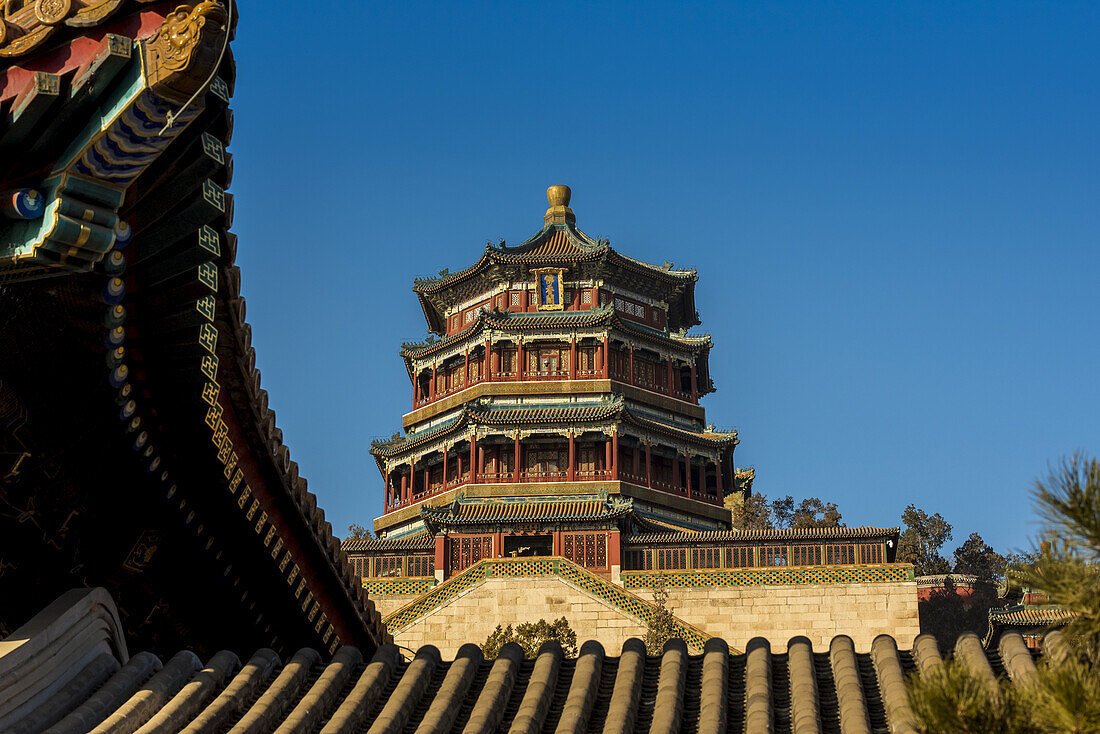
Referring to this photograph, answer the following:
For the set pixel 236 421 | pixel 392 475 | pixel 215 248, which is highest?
pixel 392 475

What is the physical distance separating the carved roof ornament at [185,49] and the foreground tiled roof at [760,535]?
35177mm

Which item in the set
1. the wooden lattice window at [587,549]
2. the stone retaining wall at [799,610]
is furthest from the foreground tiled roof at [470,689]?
the wooden lattice window at [587,549]

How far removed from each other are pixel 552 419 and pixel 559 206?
10.1 m

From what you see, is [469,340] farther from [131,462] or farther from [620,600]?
[131,462]

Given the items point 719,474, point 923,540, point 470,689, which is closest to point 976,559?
point 923,540

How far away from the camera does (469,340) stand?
46.7 metres


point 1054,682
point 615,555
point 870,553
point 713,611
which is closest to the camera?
point 1054,682

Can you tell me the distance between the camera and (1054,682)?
16.2 ft

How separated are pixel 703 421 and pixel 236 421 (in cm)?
3778

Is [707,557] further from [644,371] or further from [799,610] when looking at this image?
[644,371]

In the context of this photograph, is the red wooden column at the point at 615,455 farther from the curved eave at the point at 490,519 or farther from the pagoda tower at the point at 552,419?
the curved eave at the point at 490,519

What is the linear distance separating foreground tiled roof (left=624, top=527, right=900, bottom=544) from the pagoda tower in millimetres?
896

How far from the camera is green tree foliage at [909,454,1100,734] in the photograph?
4922mm

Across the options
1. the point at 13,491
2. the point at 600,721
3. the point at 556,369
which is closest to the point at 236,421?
Result: the point at 13,491
